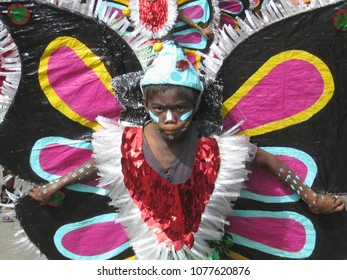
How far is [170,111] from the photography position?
1455 mm

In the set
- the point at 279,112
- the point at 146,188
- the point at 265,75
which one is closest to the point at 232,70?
the point at 265,75

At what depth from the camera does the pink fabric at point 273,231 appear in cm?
178

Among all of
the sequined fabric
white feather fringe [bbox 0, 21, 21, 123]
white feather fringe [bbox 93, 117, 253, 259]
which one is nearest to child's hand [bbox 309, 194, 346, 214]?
white feather fringe [bbox 93, 117, 253, 259]

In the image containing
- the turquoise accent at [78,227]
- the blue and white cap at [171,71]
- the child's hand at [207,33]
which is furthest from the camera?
the child's hand at [207,33]

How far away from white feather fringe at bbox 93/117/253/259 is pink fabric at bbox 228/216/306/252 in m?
0.16

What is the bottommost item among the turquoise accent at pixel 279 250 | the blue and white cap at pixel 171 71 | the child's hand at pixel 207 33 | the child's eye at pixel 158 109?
the turquoise accent at pixel 279 250

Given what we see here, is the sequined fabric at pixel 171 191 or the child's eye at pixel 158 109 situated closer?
the child's eye at pixel 158 109

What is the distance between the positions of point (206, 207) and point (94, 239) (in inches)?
19.6

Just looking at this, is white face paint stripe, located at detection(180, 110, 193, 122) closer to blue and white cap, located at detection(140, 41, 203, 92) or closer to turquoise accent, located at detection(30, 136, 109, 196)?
blue and white cap, located at detection(140, 41, 203, 92)

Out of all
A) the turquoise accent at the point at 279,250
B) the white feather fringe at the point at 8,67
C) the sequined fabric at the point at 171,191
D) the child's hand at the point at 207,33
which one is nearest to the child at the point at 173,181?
the sequined fabric at the point at 171,191

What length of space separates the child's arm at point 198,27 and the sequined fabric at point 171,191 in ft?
2.83

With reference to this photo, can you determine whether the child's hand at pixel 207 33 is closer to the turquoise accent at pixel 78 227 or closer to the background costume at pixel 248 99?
the background costume at pixel 248 99

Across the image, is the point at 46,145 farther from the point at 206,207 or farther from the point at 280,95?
the point at 280,95

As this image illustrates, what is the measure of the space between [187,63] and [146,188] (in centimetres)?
45
